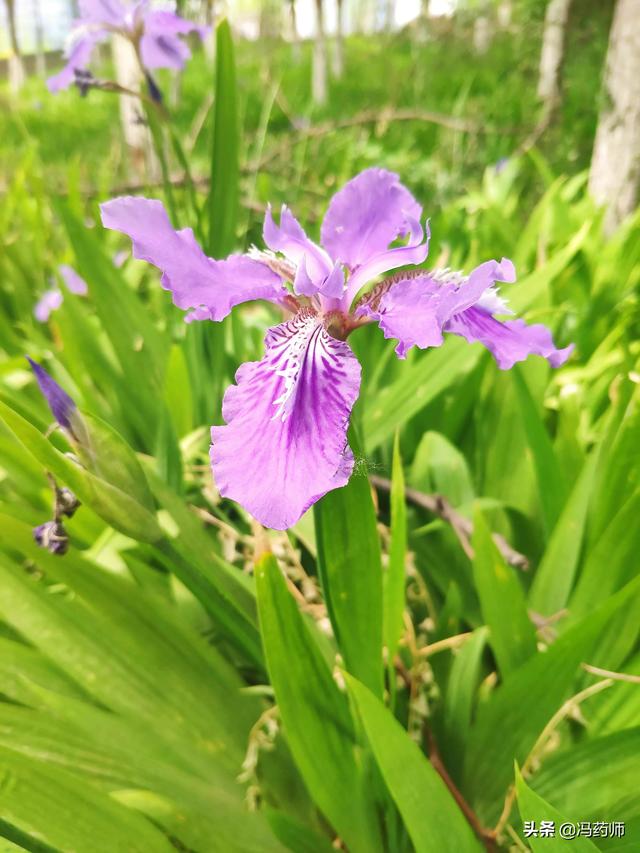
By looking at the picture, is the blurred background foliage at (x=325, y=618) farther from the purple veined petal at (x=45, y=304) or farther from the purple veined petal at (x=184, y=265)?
the purple veined petal at (x=45, y=304)

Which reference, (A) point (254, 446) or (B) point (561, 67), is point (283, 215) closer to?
(A) point (254, 446)

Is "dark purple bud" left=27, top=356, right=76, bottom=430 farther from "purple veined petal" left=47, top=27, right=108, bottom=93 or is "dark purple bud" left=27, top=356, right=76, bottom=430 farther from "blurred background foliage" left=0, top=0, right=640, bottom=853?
"purple veined petal" left=47, top=27, right=108, bottom=93

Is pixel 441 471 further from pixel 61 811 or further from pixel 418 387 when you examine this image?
pixel 61 811

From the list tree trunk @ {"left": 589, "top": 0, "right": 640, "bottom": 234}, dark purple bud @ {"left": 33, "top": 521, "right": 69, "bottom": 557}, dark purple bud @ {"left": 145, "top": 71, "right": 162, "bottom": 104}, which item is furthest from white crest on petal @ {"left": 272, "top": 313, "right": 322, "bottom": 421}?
tree trunk @ {"left": 589, "top": 0, "right": 640, "bottom": 234}

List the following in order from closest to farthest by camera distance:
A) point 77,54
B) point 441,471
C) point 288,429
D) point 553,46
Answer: point 288,429 < point 441,471 < point 77,54 < point 553,46

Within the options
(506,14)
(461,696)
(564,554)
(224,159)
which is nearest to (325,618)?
(461,696)

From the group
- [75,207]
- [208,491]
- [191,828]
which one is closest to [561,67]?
[75,207]
